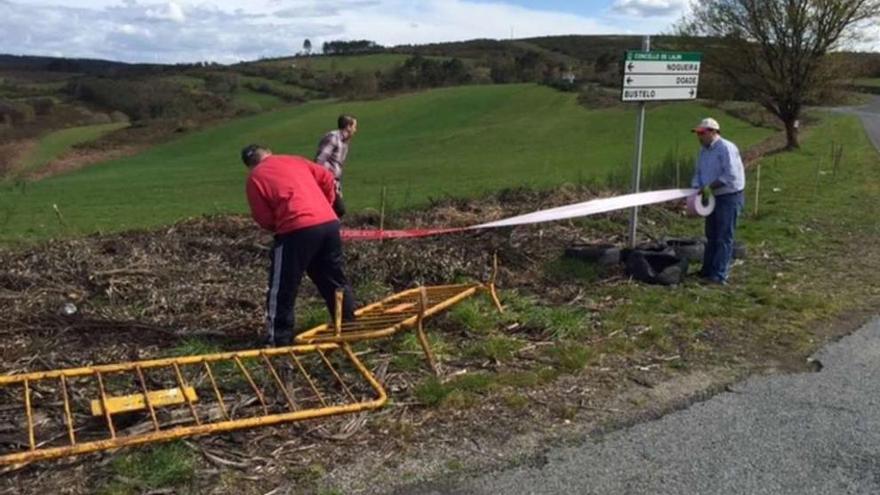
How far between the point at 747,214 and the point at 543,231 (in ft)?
18.0

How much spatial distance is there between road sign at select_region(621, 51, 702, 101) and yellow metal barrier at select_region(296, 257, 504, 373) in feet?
10.6

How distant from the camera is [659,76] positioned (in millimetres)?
9695

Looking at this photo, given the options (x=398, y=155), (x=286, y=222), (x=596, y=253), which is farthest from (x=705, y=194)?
(x=398, y=155)

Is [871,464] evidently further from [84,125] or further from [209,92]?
[209,92]

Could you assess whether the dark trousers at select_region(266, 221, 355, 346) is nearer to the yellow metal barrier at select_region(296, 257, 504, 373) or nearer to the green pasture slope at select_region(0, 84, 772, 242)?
the yellow metal barrier at select_region(296, 257, 504, 373)

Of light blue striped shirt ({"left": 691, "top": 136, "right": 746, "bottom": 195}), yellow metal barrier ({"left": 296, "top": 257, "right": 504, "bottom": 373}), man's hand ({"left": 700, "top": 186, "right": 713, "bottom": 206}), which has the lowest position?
yellow metal barrier ({"left": 296, "top": 257, "right": 504, "bottom": 373})

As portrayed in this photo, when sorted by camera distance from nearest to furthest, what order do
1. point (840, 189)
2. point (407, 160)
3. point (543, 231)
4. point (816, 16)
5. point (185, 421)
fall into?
point (185, 421)
point (543, 231)
point (840, 189)
point (816, 16)
point (407, 160)

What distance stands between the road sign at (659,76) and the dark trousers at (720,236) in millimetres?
1340

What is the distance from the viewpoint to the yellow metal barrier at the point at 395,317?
20.3ft

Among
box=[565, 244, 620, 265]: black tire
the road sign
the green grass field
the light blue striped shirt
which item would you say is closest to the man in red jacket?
box=[565, 244, 620, 265]: black tire

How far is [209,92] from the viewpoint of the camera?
306ft

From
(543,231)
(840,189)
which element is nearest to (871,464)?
(543,231)

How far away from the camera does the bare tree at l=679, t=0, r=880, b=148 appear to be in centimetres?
3209

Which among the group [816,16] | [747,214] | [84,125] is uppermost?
[816,16]
